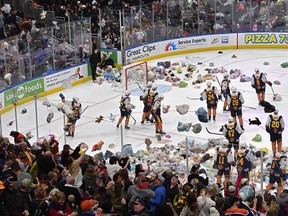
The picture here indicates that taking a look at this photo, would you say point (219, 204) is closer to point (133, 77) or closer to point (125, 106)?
point (125, 106)

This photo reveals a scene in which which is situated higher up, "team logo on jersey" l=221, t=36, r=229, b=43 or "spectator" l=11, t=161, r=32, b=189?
"spectator" l=11, t=161, r=32, b=189

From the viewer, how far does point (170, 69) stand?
24.5m

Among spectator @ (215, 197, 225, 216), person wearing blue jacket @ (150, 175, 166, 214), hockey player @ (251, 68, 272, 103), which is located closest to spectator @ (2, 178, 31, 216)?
person wearing blue jacket @ (150, 175, 166, 214)

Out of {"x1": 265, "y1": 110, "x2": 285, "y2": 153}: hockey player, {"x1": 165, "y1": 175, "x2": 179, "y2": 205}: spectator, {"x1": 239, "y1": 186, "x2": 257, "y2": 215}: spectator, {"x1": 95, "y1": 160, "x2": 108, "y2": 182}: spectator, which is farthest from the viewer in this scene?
{"x1": 265, "y1": 110, "x2": 285, "y2": 153}: hockey player

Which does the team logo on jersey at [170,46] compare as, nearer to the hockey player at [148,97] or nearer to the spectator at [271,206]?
the hockey player at [148,97]

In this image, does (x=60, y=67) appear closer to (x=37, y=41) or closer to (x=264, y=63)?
(x=37, y=41)

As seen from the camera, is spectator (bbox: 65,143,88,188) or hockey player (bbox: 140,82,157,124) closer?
spectator (bbox: 65,143,88,188)

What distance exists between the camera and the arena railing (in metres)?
20.2

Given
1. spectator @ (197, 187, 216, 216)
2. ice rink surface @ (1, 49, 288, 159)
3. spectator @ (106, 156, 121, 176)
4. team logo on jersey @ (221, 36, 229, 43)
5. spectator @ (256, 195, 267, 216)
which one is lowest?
ice rink surface @ (1, 49, 288, 159)

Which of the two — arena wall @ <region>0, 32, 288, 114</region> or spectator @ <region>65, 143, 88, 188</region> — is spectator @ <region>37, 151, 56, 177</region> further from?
arena wall @ <region>0, 32, 288, 114</region>

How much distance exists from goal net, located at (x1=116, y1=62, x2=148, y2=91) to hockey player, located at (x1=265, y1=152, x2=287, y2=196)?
33.3 feet

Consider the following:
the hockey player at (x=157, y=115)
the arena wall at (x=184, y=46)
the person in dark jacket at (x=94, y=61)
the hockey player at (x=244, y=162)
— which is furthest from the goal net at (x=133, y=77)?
the hockey player at (x=244, y=162)

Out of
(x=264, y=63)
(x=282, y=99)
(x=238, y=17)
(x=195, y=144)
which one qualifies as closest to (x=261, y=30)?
(x=238, y=17)

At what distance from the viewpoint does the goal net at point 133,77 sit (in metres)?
22.3
